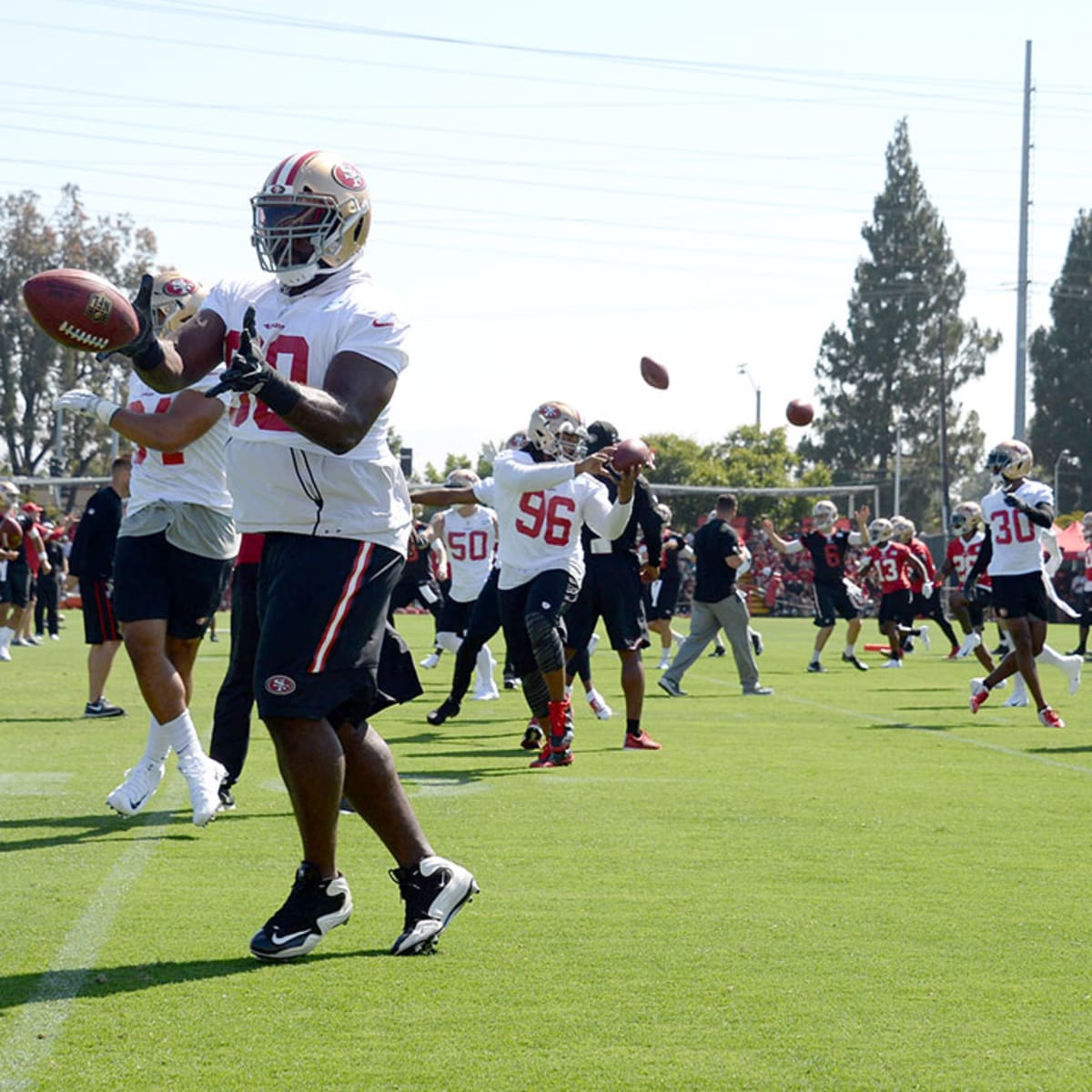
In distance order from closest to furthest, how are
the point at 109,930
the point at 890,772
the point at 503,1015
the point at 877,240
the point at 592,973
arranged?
the point at 503,1015
the point at 592,973
the point at 109,930
the point at 890,772
the point at 877,240

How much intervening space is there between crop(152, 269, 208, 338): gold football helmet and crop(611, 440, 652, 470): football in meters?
2.26

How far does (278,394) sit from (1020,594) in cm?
959

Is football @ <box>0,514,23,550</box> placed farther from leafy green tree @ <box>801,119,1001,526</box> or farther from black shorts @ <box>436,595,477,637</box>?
leafy green tree @ <box>801,119,1001,526</box>

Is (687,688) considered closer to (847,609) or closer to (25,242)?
(847,609)

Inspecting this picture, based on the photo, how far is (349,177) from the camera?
4.86 meters

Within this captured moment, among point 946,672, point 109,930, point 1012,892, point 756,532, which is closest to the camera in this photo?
point 109,930

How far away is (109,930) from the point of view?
16.3ft

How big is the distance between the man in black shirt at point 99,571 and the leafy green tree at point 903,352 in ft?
248

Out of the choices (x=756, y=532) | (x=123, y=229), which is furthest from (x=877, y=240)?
(x=123, y=229)

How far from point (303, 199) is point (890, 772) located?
5955 mm

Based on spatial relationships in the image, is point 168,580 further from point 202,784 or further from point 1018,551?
point 1018,551

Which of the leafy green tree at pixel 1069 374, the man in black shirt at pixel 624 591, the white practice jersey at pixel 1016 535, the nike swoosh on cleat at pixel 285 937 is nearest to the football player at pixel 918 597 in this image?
the white practice jersey at pixel 1016 535

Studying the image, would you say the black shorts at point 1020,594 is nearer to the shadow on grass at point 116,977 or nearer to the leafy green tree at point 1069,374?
the shadow on grass at point 116,977

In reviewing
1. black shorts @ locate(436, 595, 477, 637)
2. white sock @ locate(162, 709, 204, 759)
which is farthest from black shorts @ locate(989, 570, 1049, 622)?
white sock @ locate(162, 709, 204, 759)
